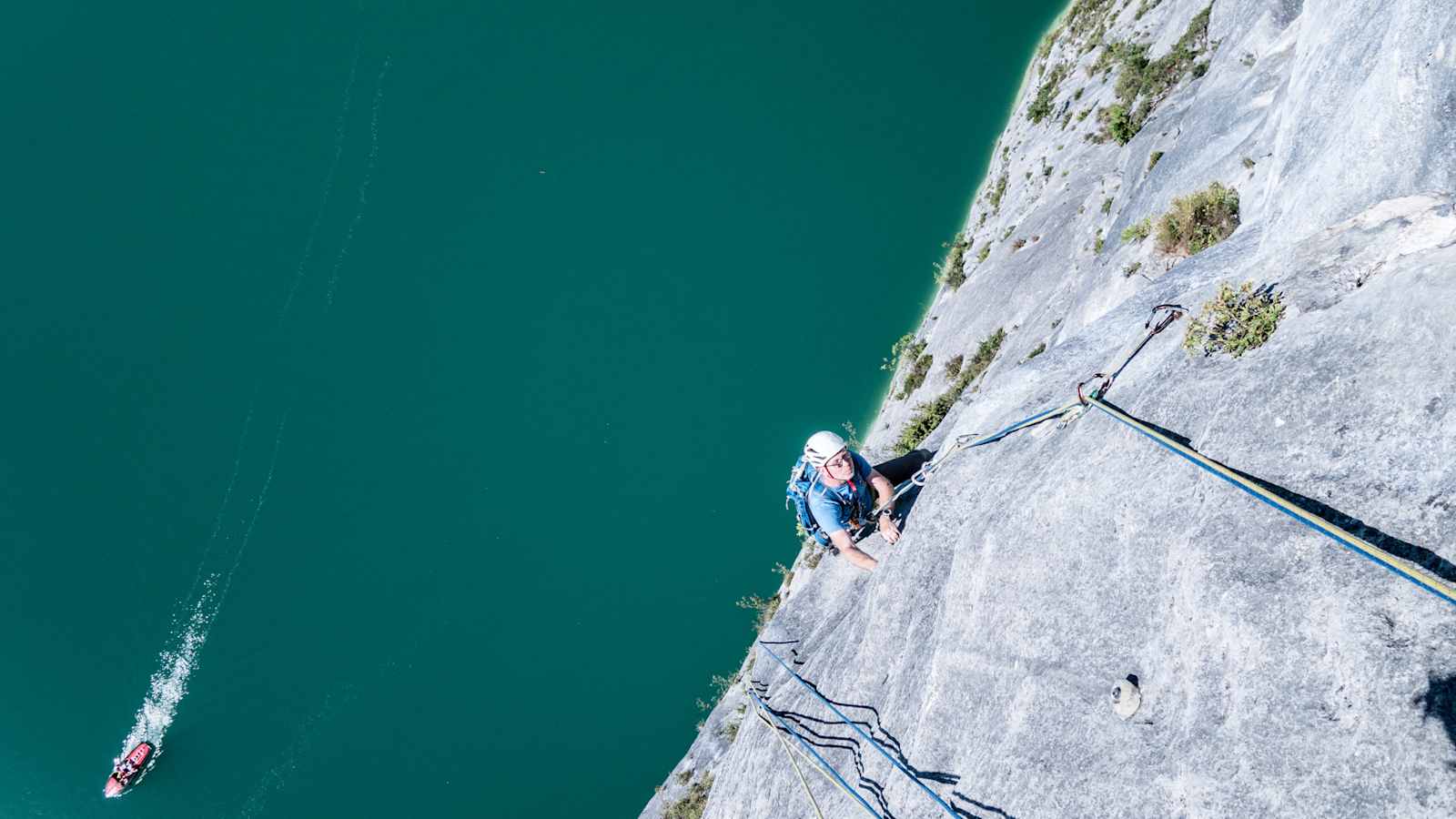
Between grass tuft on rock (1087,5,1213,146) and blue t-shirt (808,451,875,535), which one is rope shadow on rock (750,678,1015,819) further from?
grass tuft on rock (1087,5,1213,146)

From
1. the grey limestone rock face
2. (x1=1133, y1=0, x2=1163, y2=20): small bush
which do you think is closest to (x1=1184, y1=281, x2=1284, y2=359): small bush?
the grey limestone rock face

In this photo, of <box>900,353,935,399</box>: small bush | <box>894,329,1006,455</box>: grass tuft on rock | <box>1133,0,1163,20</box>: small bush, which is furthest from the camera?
<box>1133,0,1163,20</box>: small bush

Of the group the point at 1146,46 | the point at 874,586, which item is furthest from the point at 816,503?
the point at 1146,46

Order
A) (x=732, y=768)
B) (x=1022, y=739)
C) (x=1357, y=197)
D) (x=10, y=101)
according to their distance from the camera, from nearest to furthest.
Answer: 1. (x=1357, y=197)
2. (x=1022, y=739)
3. (x=732, y=768)
4. (x=10, y=101)

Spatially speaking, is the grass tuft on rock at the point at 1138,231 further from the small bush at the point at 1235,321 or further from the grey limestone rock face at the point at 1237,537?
the small bush at the point at 1235,321

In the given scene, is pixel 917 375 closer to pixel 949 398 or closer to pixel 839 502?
pixel 949 398

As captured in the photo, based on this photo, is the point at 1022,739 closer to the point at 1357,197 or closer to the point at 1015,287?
the point at 1357,197

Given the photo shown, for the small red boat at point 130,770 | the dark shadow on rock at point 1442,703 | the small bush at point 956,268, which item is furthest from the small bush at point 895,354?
the small red boat at point 130,770
